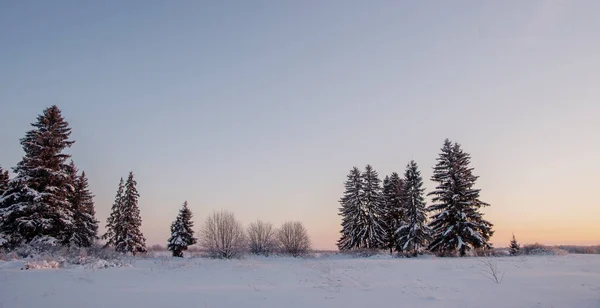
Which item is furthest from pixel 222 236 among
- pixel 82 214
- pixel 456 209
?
pixel 456 209

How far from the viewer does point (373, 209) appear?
42344 millimetres

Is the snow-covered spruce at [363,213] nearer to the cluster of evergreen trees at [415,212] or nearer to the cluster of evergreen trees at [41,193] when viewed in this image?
the cluster of evergreen trees at [415,212]

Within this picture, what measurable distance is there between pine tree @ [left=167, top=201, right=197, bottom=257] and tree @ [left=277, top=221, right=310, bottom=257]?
44.7ft

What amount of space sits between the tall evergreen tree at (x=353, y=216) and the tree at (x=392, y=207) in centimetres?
302

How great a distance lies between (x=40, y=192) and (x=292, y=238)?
35.2 m

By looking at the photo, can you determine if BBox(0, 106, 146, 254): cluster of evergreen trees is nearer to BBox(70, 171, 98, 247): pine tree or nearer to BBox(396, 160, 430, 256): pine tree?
BBox(70, 171, 98, 247): pine tree

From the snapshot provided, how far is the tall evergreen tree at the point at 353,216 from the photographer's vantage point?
42000 millimetres

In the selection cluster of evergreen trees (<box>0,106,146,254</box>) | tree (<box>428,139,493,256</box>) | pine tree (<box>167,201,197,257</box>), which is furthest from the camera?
pine tree (<box>167,201,197,257</box>)

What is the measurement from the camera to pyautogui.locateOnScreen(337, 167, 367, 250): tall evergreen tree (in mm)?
42000

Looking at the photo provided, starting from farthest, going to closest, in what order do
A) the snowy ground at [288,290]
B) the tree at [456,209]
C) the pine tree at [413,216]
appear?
the pine tree at [413,216], the tree at [456,209], the snowy ground at [288,290]

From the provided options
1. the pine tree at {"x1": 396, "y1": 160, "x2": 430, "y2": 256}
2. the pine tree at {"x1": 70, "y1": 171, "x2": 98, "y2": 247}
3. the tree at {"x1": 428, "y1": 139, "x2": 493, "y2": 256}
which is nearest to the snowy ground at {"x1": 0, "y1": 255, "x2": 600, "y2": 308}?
the tree at {"x1": 428, "y1": 139, "x2": 493, "y2": 256}

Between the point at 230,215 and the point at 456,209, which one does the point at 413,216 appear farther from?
the point at 230,215

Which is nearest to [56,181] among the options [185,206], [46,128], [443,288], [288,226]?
[46,128]

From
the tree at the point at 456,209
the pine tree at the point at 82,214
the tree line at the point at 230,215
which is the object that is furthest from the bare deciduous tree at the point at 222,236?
the tree at the point at 456,209
